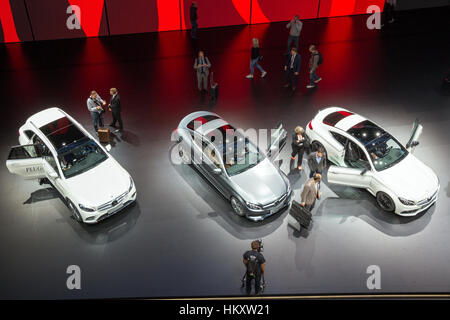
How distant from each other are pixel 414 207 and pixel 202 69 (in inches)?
280

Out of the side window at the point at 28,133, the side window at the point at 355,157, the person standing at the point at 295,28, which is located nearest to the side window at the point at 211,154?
the side window at the point at 355,157

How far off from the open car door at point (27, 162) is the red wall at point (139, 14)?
8117 millimetres

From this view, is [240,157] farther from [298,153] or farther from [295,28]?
[295,28]

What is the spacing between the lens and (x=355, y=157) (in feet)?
31.1

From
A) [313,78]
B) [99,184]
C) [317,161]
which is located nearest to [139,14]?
[313,78]

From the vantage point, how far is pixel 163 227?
907 cm

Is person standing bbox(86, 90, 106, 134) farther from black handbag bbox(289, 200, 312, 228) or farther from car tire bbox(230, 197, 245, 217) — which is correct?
black handbag bbox(289, 200, 312, 228)

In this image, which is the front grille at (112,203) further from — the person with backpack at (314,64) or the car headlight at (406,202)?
the person with backpack at (314,64)

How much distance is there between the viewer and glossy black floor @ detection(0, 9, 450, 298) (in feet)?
→ 26.7

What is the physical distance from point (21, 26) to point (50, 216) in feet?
32.3

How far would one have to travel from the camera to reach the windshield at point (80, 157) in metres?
9.16
